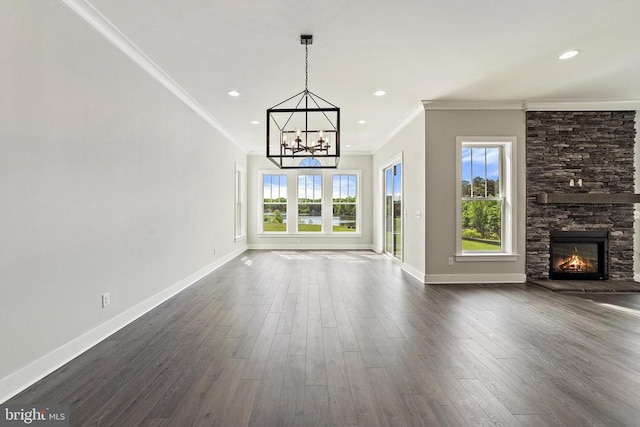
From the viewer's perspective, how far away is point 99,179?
2.72m

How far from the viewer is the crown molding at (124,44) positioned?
2.49m

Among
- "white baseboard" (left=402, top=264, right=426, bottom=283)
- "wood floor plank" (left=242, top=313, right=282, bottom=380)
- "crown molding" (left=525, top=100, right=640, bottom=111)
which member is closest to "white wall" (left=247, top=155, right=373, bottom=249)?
"white baseboard" (left=402, top=264, right=426, bottom=283)

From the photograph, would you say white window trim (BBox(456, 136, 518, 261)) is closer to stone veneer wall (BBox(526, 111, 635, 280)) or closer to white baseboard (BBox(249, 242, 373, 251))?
stone veneer wall (BBox(526, 111, 635, 280))

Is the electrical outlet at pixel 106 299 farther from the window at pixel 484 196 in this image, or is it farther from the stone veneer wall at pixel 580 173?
the stone veneer wall at pixel 580 173

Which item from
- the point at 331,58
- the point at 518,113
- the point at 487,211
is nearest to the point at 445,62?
the point at 331,58

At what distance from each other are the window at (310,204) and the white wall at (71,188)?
514cm

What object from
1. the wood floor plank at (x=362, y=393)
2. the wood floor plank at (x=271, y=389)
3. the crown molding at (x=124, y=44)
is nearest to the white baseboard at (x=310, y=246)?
the crown molding at (x=124, y=44)

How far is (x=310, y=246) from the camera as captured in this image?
351 inches

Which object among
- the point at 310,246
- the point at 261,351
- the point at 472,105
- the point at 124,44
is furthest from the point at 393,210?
the point at 124,44

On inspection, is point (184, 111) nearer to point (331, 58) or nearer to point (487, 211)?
point (331, 58)

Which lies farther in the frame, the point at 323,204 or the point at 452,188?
the point at 323,204

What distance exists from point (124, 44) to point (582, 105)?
6.63 metres

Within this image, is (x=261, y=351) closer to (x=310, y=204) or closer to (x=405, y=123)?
(x=405, y=123)

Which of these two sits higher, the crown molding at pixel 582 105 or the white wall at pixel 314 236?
the crown molding at pixel 582 105
